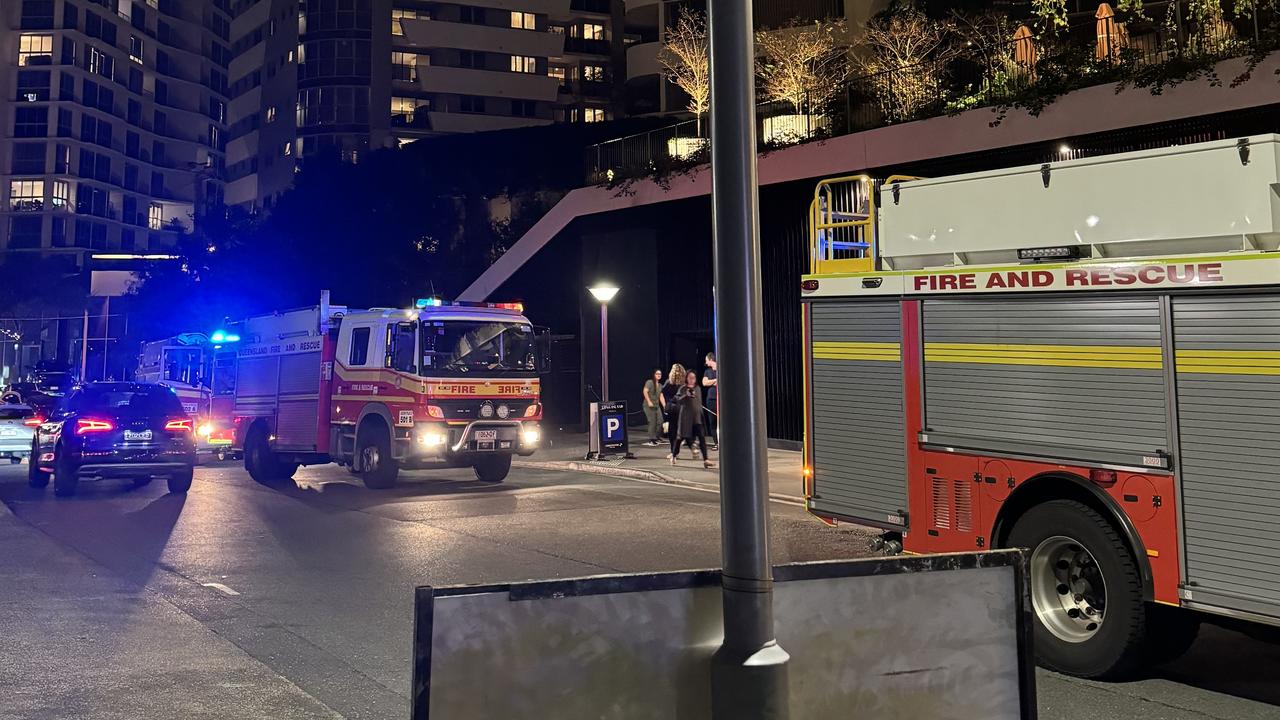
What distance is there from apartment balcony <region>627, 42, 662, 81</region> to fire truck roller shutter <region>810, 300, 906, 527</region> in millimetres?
45048

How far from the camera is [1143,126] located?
57.4 ft

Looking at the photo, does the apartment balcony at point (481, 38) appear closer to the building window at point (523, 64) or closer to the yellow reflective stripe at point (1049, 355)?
the building window at point (523, 64)

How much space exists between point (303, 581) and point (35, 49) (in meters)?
109

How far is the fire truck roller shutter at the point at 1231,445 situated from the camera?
217 inches

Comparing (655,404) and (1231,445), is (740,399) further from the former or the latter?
(655,404)

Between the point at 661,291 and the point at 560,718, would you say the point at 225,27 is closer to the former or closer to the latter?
the point at 661,291

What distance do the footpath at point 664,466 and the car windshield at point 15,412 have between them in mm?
11067

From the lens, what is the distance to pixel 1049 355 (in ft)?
21.9

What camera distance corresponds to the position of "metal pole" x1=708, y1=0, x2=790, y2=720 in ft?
11.3

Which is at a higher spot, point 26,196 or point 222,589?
point 26,196

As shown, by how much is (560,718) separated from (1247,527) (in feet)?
13.7

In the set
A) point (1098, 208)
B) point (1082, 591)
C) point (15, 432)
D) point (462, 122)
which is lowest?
point (1082, 591)

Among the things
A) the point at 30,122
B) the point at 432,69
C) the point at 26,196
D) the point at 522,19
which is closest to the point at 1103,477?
the point at 432,69

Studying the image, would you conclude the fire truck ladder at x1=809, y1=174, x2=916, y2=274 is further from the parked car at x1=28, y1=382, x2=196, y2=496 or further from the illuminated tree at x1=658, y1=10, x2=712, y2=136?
the illuminated tree at x1=658, y1=10, x2=712, y2=136
